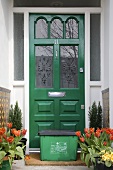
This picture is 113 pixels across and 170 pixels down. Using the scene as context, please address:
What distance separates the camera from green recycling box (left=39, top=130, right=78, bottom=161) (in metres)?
5.12

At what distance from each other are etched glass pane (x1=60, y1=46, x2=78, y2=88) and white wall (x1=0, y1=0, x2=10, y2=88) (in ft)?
3.02

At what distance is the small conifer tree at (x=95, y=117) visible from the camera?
557 cm

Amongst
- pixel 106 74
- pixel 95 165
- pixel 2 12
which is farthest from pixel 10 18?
pixel 95 165

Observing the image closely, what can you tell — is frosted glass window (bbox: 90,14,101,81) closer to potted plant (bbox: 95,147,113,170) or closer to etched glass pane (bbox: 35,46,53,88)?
etched glass pane (bbox: 35,46,53,88)

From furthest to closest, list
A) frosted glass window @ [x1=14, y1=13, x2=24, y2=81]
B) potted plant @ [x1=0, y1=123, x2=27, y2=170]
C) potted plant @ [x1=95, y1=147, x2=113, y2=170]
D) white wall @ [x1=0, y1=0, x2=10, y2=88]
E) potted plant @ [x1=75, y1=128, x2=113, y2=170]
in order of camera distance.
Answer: frosted glass window @ [x1=14, y1=13, x2=24, y2=81] → white wall @ [x1=0, y1=0, x2=10, y2=88] → potted plant @ [x1=75, y1=128, x2=113, y2=170] → potted plant @ [x1=0, y1=123, x2=27, y2=170] → potted plant @ [x1=95, y1=147, x2=113, y2=170]

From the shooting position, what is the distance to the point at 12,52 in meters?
5.85

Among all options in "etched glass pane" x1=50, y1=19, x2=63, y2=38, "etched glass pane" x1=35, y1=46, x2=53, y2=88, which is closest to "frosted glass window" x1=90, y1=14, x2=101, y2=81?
"etched glass pane" x1=50, y1=19, x2=63, y2=38

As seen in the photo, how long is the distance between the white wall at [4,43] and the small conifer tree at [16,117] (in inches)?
15.5

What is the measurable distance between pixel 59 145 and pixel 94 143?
2.28 ft

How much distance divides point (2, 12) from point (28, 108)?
5.17 feet

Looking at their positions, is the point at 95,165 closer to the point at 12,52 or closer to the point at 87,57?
the point at 87,57

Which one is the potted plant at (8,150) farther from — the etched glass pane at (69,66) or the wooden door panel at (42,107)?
the etched glass pane at (69,66)

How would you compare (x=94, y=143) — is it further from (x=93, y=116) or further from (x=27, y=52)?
(x=27, y=52)

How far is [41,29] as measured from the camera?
5.93 meters
